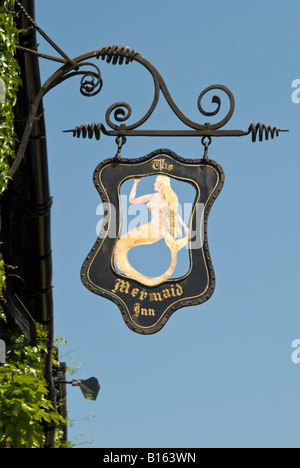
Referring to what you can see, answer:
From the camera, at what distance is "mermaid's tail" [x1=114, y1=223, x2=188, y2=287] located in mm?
10164

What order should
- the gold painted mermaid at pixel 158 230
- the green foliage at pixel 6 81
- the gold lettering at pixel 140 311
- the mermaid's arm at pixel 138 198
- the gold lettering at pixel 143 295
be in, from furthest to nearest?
1. the green foliage at pixel 6 81
2. the mermaid's arm at pixel 138 198
3. the gold painted mermaid at pixel 158 230
4. the gold lettering at pixel 143 295
5. the gold lettering at pixel 140 311

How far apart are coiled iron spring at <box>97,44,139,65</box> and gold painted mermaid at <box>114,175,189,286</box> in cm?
106

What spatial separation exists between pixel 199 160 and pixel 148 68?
879 millimetres

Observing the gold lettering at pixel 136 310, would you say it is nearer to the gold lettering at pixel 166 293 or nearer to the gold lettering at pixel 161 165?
the gold lettering at pixel 166 293

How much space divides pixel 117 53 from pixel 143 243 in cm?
167

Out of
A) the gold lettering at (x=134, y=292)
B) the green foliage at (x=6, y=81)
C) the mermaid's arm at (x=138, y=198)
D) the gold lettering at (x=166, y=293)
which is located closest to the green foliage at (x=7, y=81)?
the green foliage at (x=6, y=81)

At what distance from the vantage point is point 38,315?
14.0 m

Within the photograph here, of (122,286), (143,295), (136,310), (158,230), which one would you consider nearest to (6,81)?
(158,230)

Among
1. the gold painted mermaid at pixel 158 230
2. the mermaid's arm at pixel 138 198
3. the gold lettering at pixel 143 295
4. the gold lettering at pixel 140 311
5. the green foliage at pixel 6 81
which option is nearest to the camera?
the gold lettering at pixel 140 311

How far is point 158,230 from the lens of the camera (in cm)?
1048

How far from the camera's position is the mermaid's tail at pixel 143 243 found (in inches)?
400
